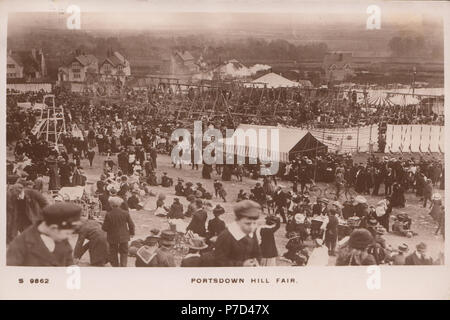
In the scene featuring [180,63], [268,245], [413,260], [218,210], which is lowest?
[413,260]

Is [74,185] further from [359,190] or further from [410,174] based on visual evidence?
[410,174]

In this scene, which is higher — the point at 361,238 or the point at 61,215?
the point at 61,215

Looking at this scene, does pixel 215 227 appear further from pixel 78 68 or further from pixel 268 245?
pixel 78 68

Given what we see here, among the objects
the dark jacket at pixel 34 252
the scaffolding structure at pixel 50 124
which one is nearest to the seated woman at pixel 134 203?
the dark jacket at pixel 34 252

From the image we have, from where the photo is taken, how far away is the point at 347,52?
3131mm

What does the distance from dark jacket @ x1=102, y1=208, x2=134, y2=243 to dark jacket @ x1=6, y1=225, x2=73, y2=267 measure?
0.25 meters

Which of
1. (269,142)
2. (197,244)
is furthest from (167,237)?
(269,142)

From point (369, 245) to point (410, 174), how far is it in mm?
511

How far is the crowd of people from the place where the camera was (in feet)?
9.93

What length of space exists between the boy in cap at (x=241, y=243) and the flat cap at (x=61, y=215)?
2.83ft

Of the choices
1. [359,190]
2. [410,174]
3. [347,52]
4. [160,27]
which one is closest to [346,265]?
[359,190]

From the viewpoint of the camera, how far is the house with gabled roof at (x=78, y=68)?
310 centimetres

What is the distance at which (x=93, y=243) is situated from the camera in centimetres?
301

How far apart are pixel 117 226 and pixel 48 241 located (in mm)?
412
